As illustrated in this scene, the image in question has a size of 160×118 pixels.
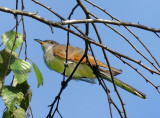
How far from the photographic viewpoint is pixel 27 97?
2.38m

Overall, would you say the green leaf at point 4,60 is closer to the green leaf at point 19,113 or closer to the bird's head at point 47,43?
the green leaf at point 19,113

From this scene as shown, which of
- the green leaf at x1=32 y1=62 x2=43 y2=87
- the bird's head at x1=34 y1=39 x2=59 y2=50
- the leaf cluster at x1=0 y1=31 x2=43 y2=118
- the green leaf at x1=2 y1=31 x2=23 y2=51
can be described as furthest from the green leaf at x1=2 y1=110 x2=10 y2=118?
the bird's head at x1=34 y1=39 x2=59 y2=50

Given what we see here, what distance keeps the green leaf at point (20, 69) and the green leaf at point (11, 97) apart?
0.36ft

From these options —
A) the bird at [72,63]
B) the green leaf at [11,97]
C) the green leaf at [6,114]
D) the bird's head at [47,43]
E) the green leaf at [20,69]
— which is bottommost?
the green leaf at [6,114]

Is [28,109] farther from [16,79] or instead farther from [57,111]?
[57,111]

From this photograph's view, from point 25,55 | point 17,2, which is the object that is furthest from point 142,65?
point 17,2

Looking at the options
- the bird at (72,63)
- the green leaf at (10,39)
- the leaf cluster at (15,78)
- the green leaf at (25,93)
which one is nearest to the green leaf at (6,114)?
the leaf cluster at (15,78)

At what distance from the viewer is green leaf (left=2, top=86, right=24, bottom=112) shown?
2.17 metres

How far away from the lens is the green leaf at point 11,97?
7.13 ft

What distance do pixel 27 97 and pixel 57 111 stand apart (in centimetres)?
43

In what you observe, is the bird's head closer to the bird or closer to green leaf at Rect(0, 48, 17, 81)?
the bird

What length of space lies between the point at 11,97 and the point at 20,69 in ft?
0.64

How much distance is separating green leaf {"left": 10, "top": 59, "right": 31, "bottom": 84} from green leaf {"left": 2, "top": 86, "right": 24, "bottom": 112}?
0.11 meters

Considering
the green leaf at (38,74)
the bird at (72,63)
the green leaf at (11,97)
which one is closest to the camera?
the green leaf at (11,97)
